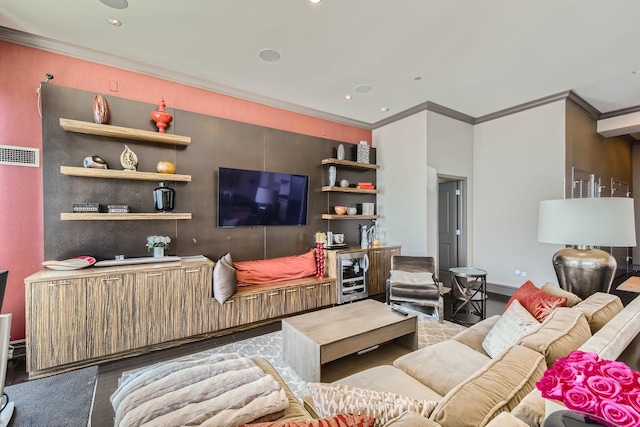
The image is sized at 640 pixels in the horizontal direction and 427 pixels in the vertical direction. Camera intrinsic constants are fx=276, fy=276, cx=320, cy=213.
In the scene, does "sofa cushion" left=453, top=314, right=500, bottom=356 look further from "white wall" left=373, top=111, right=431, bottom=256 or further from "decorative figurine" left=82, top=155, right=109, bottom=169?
"decorative figurine" left=82, top=155, right=109, bottom=169

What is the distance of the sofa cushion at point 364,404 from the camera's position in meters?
0.96

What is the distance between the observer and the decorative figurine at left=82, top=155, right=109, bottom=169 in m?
2.78

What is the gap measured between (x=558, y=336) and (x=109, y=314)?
3.33m

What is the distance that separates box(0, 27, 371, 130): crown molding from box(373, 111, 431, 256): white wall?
1.58m

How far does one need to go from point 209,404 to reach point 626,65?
5266 millimetres

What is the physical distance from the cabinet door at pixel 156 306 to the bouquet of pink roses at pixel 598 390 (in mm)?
3004

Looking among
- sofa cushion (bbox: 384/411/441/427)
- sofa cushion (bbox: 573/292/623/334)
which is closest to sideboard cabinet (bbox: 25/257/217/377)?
sofa cushion (bbox: 384/411/441/427)

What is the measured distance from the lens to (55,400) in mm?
2055

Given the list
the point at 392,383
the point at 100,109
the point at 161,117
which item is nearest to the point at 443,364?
the point at 392,383

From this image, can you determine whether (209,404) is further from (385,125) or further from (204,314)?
(385,125)

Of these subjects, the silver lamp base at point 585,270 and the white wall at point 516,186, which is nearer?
the silver lamp base at point 585,270

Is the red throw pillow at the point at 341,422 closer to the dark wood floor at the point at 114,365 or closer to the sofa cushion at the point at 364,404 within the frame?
the sofa cushion at the point at 364,404

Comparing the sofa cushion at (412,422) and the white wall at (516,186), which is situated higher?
the white wall at (516,186)

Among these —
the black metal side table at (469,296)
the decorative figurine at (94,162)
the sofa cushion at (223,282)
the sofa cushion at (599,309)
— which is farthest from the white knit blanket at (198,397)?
the black metal side table at (469,296)
